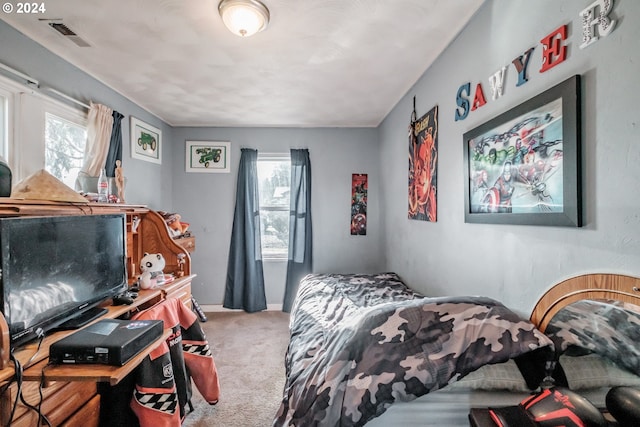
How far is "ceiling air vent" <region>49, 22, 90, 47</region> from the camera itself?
5.64 feet

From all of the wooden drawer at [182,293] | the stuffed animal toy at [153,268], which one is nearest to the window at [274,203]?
the wooden drawer at [182,293]

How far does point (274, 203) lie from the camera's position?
3885mm

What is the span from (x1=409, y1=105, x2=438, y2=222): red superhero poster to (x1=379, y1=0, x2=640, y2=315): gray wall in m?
0.08

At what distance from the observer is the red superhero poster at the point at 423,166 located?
2.15 meters

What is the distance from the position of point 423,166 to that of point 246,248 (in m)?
2.40

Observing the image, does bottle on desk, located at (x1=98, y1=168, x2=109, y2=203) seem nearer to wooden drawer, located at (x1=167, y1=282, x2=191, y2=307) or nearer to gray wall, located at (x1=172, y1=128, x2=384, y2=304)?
wooden drawer, located at (x1=167, y1=282, x2=191, y2=307)

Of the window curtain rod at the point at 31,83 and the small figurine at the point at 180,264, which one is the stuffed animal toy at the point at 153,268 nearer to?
the small figurine at the point at 180,264

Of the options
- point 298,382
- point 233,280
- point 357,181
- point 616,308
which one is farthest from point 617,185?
point 233,280

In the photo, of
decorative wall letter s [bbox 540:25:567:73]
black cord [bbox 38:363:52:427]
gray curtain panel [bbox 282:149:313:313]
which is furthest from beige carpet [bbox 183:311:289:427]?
decorative wall letter s [bbox 540:25:567:73]

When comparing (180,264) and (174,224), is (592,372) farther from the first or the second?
(174,224)

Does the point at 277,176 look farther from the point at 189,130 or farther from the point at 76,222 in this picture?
the point at 76,222

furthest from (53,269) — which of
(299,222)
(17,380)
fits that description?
(299,222)

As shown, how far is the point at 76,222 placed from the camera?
1.51 metres

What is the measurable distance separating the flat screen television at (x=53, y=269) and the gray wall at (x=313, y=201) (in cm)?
197
